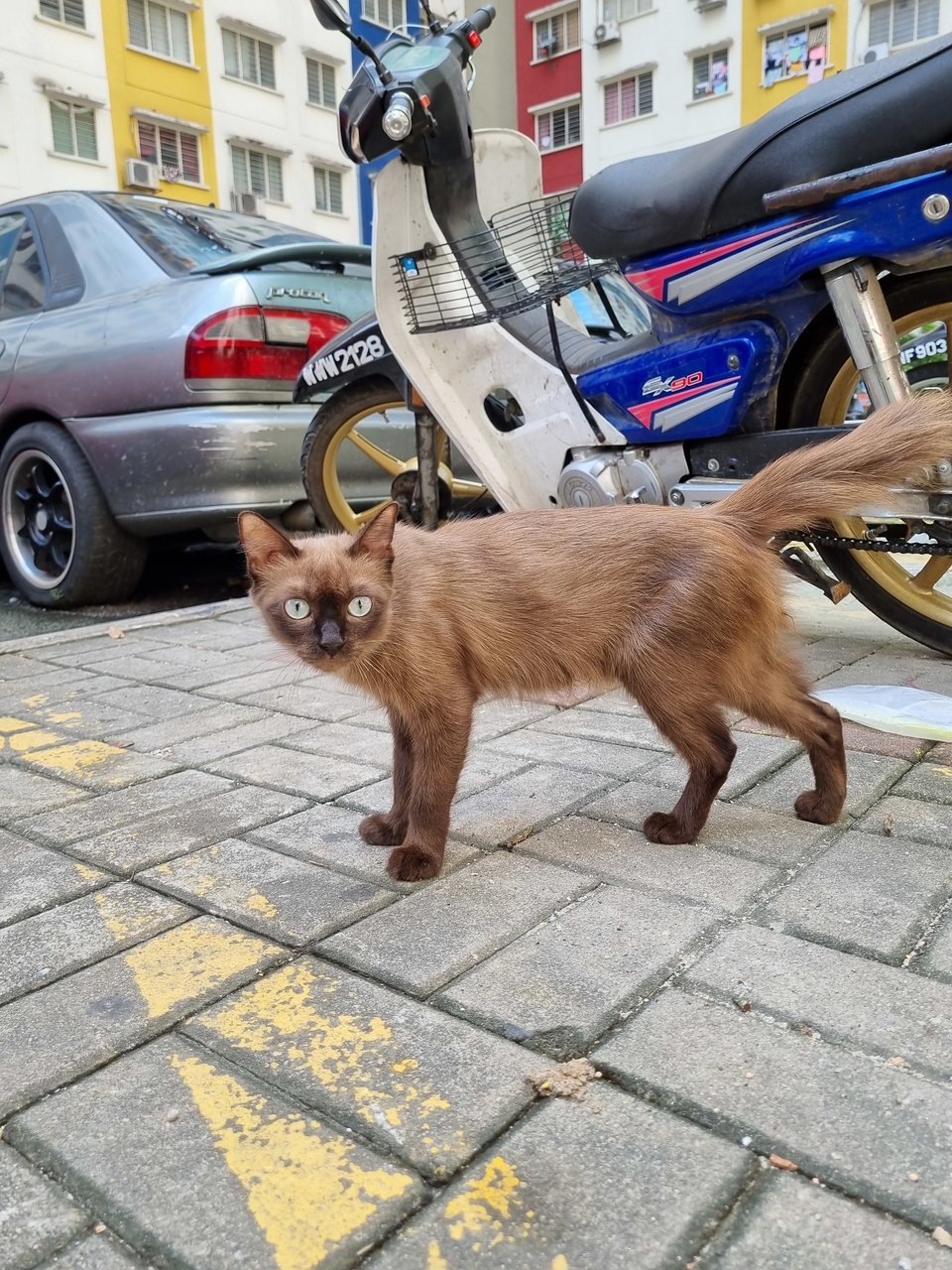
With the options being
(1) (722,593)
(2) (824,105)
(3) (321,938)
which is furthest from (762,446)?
(3) (321,938)

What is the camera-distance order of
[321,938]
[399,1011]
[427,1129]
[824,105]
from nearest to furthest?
1. [427,1129]
2. [399,1011]
3. [321,938]
4. [824,105]

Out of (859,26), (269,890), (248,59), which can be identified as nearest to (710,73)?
(859,26)

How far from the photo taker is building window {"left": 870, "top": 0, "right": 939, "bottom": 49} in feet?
71.8

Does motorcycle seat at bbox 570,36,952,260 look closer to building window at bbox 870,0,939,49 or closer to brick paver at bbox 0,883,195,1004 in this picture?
brick paver at bbox 0,883,195,1004

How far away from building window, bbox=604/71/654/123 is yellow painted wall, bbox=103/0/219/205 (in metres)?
10.1

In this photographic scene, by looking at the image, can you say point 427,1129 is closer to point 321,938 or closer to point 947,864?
point 321,938

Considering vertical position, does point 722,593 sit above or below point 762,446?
below

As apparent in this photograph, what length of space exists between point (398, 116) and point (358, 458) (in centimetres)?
179

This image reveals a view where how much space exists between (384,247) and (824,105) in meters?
1.77

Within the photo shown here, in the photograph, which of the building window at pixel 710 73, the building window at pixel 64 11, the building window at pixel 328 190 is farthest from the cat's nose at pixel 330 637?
the building window at pixel 710 73

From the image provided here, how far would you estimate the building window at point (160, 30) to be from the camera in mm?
21547

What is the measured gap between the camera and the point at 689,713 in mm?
2244

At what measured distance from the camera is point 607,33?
83.9 ft

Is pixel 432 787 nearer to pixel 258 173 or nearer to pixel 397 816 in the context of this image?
pixel 397 816
